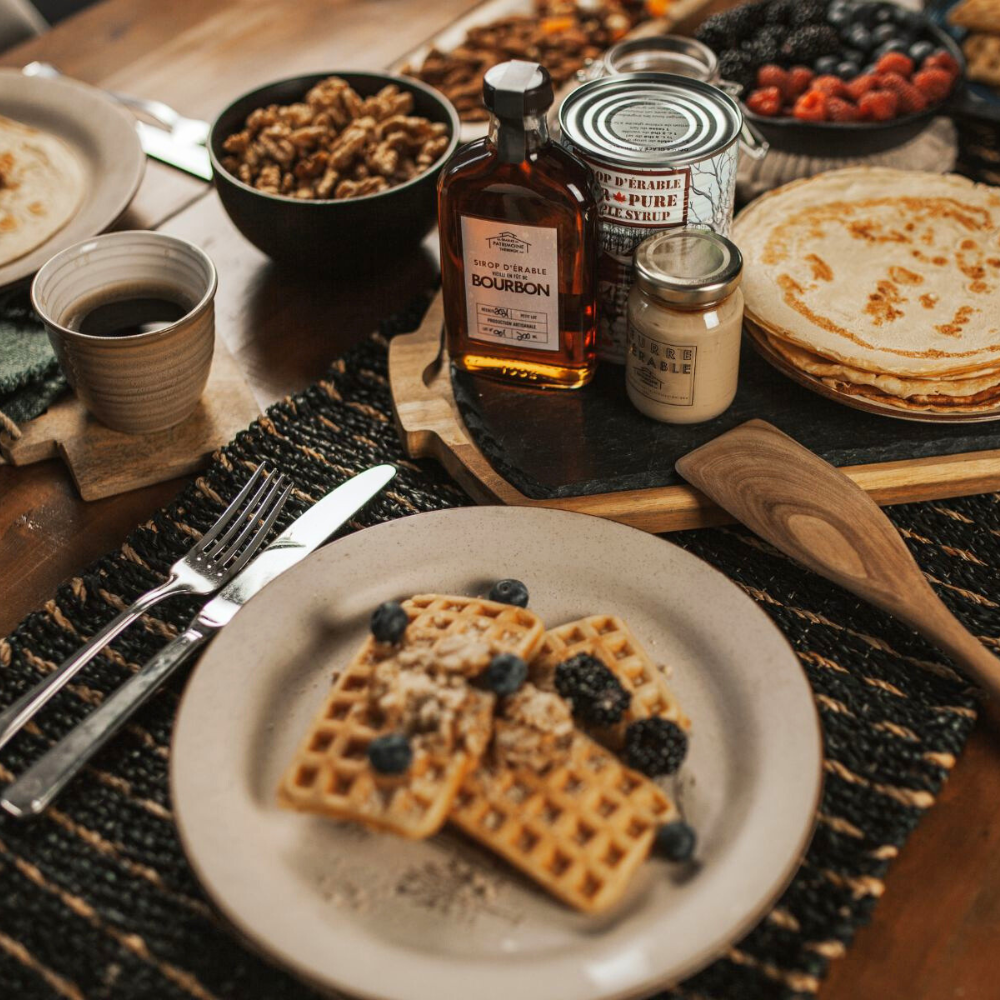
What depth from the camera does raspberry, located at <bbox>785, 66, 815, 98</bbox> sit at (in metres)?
2.15

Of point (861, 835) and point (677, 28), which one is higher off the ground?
point (677, 28)

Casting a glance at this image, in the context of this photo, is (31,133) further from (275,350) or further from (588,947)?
(588,947)

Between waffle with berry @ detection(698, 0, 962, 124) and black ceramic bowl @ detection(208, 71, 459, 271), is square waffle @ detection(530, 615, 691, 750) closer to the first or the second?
black ceramic bowl @ detection(208, 71, 459, 271)

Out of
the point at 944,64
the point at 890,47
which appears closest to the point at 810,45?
the point at 890,47

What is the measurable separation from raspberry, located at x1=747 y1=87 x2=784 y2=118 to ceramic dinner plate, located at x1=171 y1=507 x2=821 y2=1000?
113 centimetres

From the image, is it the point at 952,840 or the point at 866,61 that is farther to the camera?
the point at 866,61

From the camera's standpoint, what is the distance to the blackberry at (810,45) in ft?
7.25

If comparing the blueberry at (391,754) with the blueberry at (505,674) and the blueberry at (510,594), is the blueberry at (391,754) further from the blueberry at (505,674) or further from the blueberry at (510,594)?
the blueberry at (510,594)

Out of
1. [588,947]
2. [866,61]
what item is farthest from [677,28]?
[588,947]

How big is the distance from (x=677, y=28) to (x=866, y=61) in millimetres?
540

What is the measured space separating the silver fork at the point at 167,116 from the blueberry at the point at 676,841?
1.84m

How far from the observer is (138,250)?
1.70m

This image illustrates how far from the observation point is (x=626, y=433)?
1.65m

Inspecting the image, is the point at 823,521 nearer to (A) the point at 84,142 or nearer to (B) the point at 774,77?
(B) the point at 774,77
